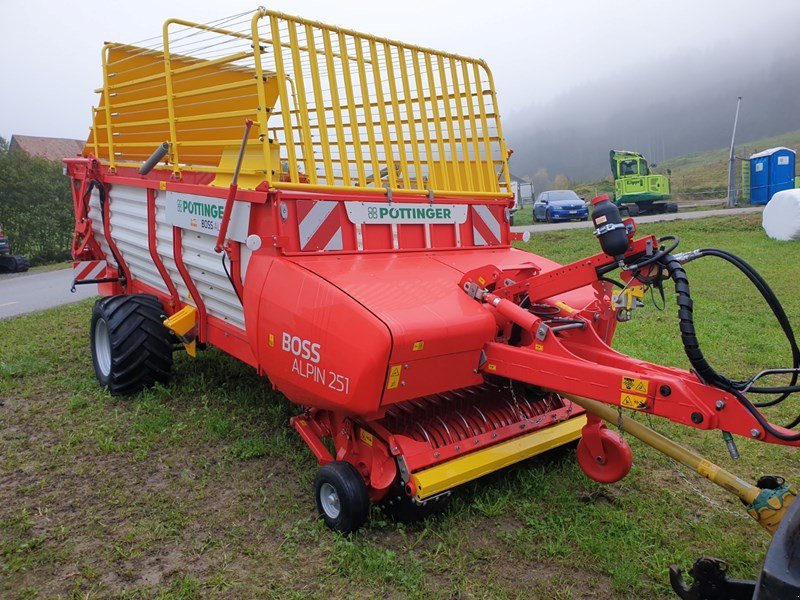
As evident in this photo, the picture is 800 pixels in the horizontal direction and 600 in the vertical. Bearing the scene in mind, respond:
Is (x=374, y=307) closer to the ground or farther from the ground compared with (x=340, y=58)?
closer to the ground

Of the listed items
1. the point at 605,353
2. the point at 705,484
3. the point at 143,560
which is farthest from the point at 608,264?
the point at 143,560

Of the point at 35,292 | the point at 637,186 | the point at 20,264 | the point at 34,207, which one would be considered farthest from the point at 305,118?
the point at 637,186

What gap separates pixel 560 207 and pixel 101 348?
2027 cm

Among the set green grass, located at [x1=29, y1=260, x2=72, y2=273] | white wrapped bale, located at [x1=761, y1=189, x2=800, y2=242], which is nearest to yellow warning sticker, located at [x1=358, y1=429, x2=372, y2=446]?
white wrapped bale, located at [x1=761, y1=189, x2=800, y2=242]

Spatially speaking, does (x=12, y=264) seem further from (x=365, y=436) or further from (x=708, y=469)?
(x=708, y=469)

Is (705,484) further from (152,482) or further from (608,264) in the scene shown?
(152,482)

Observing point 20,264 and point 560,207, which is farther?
point 560,207

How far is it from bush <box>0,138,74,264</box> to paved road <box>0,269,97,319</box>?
3.37 meters

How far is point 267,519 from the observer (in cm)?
312

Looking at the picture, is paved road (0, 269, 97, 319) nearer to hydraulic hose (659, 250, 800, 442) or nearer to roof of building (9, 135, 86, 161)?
hydraulic hose (659, 250, 800, 442)

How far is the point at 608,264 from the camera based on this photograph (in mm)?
2645

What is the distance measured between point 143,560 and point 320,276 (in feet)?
5.00

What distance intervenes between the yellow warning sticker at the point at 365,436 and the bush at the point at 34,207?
1902 cm

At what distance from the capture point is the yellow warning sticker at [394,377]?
8.78 feet
